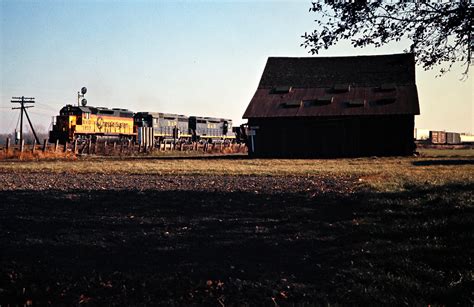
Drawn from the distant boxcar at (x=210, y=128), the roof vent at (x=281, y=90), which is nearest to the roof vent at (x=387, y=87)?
the roof vent at (x=281, y=90)

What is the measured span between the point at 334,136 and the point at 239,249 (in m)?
31.8

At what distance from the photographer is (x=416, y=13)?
11305 mm

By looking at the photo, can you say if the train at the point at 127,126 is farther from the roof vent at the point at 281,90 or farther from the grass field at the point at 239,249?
the grass field at the point at 239,249

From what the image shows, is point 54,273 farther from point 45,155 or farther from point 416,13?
point 45,155

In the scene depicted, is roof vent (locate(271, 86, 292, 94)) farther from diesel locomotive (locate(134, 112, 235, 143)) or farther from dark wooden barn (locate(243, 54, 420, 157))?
diesel locomotive (locate(134, 112, 235, 143))

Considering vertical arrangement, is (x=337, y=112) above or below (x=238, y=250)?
above

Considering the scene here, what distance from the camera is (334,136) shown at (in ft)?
122

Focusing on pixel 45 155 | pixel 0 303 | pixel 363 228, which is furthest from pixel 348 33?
pixel 45 155

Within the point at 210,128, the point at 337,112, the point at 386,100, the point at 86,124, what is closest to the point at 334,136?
the point at 337,112

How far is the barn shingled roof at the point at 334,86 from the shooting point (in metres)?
36.8

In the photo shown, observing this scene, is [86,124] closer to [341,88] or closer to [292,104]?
[292,104]

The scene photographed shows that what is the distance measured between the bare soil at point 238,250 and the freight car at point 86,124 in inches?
1382

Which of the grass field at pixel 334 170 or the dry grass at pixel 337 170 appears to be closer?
the dry grass at pixel 337 170

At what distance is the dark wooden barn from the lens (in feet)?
118
